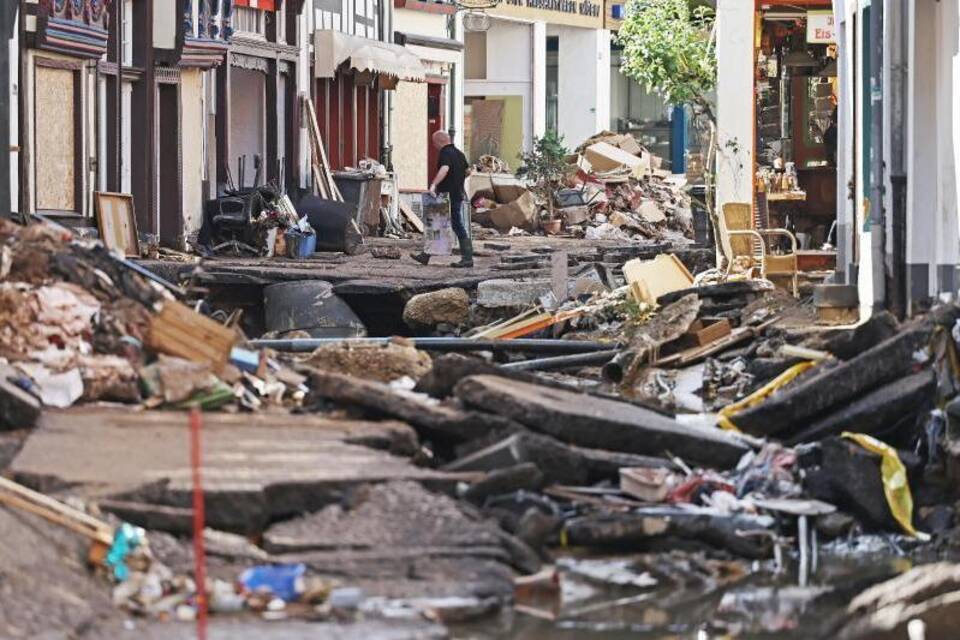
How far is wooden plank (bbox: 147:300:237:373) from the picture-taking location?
1330 centimetres

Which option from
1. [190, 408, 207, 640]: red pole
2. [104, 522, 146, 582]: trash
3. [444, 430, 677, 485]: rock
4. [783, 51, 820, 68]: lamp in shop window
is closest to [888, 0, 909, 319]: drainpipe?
[444, 430, 677, 485]: rock

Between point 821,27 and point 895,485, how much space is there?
14677mm

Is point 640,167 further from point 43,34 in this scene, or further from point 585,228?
point 43,34

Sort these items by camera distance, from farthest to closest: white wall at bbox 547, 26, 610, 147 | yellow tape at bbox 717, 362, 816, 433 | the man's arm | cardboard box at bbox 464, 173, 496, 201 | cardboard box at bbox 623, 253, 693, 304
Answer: white wall at bbox 547, 26, 610, 147
cardboard box at bbox 464, 173, 496, 201
the man's arm
cardboard box at bbox 623, 253, 693, 304
yellow tape at bbox 717, 362, 816, 433

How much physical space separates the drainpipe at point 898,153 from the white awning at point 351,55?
72.7ft

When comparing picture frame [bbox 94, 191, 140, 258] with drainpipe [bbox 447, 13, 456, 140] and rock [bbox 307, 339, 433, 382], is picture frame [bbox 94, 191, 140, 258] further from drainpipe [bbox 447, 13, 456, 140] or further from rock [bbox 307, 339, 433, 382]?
drainpipe [bbox 447, 13, 456, 140]

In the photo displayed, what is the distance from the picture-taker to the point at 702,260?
97.0 feet

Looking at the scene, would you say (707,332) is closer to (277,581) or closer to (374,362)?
(374,362)

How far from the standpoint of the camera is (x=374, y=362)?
14.9 m

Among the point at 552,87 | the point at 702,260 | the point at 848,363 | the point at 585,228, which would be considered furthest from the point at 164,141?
the point at 552,87

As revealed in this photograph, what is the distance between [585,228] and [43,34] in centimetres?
2140

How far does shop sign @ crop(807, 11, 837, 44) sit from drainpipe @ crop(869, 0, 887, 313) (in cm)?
690

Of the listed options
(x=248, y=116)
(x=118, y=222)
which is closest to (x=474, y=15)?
(x=248, y=116)

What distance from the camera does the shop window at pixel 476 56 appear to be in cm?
6184
